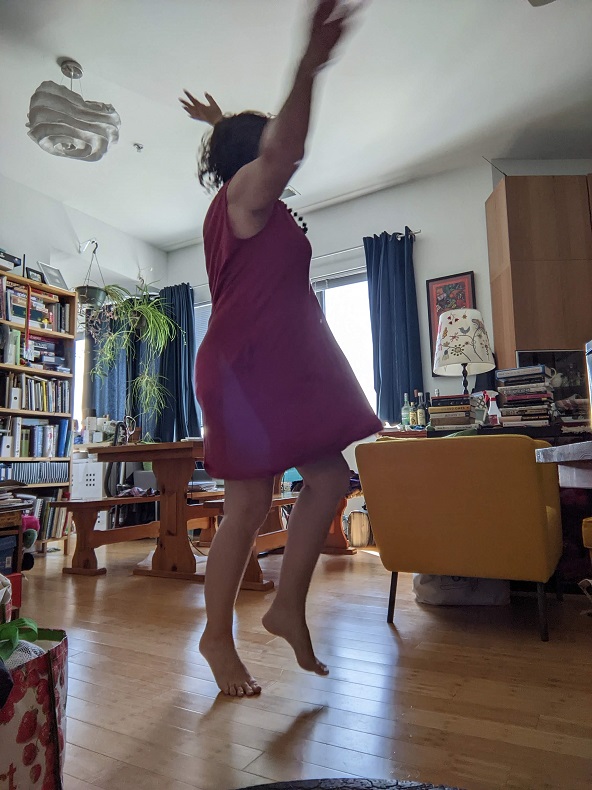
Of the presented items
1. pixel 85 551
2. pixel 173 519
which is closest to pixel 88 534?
pixel 85 551

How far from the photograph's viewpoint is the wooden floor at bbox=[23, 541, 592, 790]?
841 millimetres

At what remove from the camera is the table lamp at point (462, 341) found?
118 inches

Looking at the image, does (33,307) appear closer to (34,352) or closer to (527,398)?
(34,352)

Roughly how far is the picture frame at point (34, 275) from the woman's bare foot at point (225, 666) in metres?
3.75

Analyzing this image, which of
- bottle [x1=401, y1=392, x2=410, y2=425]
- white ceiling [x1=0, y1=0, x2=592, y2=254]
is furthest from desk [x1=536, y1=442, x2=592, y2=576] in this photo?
bottle [x1=401, y1=392, x2=410, y2=425]

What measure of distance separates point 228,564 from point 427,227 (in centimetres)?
392

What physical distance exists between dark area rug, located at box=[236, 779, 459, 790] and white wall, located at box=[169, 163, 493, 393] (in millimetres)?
3636

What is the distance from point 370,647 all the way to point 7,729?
109 centimetres

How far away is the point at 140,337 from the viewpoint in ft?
17.7

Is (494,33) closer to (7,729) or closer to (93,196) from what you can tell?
(93,196)

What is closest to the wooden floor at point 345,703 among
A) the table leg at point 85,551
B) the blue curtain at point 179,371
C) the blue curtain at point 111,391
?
the table leg at point 85,551

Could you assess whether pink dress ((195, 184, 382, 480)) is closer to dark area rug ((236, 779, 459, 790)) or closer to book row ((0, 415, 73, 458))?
dark area rug ((236, 779, 459, 790))

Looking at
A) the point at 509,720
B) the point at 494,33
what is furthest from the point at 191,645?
the point at 494,33

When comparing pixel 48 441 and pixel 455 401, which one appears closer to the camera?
pixel 455 401
